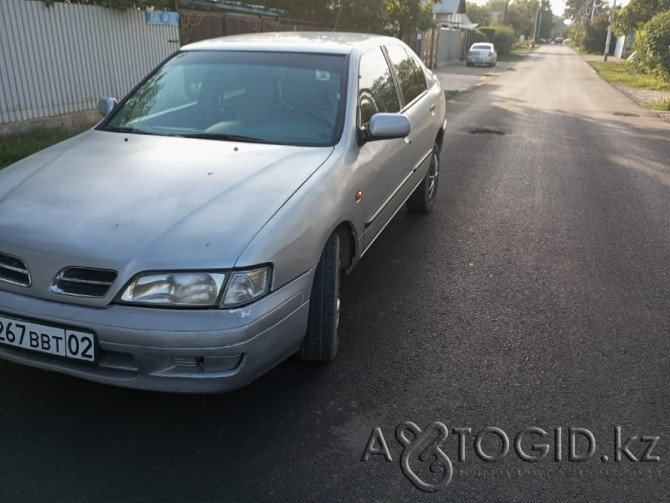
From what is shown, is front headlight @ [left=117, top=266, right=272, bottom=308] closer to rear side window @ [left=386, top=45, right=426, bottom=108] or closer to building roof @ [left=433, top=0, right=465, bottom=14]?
rear side window @ [left=386, top=45, right=426, bottom=108]

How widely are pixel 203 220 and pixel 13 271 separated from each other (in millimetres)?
830

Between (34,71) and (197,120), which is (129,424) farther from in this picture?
(34,71)

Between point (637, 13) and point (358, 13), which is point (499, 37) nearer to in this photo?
point (637, 13)

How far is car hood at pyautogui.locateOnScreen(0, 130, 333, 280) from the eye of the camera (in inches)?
96.0

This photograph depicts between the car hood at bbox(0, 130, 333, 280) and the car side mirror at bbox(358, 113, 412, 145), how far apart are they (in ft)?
1.21

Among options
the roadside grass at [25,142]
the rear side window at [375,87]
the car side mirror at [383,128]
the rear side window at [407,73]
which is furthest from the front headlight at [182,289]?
the roadside grass at [25,142]

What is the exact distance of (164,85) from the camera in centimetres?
404

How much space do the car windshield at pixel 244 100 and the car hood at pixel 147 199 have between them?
19 cm

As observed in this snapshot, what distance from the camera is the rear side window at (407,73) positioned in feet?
16.1

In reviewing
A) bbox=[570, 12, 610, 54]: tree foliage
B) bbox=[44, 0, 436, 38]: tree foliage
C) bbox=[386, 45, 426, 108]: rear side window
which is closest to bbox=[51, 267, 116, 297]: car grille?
bbox=[386, 45, 426, 108]: rear side window

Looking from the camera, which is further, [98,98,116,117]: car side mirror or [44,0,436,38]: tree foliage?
[44,0,436,38]: tree foliage

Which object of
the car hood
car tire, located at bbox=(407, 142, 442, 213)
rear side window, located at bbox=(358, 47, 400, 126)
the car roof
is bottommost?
car tire, located at bbox=(407, 142, 442, 213)

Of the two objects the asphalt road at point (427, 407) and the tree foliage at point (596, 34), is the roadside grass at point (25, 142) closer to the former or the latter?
the asphalt road at point (427, 407)

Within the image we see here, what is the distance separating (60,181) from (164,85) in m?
1.33
